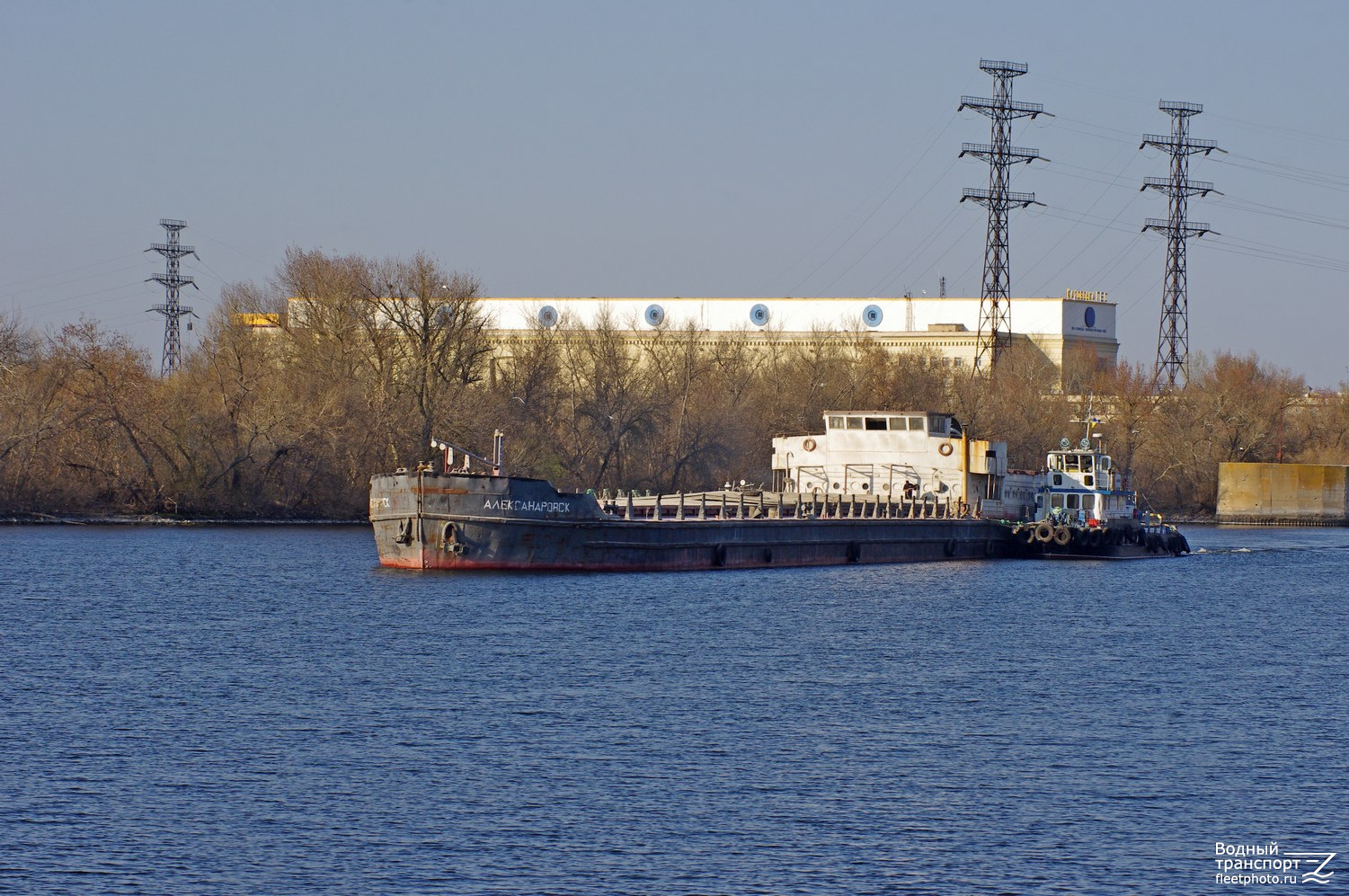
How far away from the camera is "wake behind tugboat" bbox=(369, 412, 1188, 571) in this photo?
48.4m

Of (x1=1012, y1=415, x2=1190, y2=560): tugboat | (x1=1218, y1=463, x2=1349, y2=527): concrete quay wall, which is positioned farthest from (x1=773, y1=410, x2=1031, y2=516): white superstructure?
(x1=1218, y1=463, x2=1349, y2=527): concrete quay wall

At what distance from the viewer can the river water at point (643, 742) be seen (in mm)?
19469

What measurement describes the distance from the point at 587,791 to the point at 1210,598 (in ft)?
117

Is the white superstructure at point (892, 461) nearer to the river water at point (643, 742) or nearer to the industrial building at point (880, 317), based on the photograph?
the river water at point (643, 742)

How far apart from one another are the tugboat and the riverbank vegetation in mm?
30392

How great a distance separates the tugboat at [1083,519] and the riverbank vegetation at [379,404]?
30392 mm

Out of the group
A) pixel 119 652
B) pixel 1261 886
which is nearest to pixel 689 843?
pixel 1261 886

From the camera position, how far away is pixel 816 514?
61.2m

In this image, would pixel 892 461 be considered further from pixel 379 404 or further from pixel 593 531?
pixel 379 404

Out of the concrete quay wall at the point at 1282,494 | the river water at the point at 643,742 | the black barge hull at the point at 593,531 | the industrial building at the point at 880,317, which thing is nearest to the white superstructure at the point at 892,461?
the black barge hull at the point at 593,531

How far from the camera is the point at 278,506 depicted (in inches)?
3268

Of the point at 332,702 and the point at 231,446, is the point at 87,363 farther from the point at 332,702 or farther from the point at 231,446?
the point at 332,702

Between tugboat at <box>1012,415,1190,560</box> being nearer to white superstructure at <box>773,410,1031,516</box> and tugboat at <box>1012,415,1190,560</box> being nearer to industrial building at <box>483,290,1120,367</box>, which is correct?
white superstructure at <box>773,410,1031,516</box>

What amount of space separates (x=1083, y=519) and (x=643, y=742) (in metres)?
45.3
